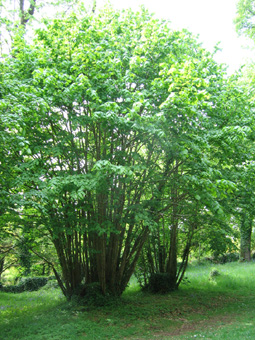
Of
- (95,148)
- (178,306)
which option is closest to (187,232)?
(178,306)

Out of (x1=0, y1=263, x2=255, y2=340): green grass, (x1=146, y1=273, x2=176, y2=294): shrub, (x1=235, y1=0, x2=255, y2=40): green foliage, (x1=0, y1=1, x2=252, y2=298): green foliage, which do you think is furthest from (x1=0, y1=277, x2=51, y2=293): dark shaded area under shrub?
(x1=235, y1=0, x2=255, y2=40): green foliage

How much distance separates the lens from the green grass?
7016mm

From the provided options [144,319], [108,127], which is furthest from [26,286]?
[108,127]

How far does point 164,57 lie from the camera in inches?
311

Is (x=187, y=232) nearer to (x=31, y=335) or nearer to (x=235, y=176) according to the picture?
(x=235, y=176)

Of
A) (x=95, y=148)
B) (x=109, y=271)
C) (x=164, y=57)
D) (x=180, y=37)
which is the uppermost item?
(x=180, y=37)

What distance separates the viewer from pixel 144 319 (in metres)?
8.48

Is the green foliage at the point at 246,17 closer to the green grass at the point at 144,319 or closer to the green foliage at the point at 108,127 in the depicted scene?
the green foliage at the point at 108,127

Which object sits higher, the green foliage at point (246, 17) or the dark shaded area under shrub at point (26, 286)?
the green foliage at point (246, 17)

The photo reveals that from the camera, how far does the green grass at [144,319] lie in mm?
7016

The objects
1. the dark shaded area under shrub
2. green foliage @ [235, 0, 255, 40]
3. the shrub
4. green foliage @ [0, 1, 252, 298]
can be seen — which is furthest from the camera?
the dark shaded area under shrub

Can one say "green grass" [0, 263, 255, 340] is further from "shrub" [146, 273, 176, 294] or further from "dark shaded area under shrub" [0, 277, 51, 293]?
"dark shaded area under shrub" [0, 277, 51, 293]

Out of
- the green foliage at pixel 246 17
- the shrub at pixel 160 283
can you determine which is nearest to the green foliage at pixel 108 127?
the shrub at pixel 160 283

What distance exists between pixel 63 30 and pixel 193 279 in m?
12.9
